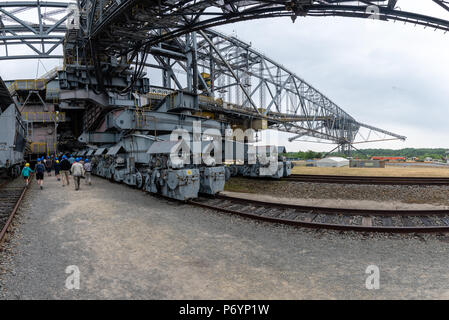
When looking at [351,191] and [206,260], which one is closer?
[206,260]

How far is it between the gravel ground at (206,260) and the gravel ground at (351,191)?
480 centimetres

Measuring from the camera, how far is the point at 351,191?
34.3 ft

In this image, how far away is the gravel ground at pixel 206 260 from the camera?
9.93 feet

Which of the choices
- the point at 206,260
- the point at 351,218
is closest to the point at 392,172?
the point at 351,218

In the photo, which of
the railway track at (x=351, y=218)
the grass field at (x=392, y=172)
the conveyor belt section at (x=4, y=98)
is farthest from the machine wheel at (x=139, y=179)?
the grass field at (x=392, y=172)

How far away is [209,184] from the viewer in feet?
27.5

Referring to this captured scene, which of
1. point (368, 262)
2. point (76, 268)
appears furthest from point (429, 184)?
point (76, 268)

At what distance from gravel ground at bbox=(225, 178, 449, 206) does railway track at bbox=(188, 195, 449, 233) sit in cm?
299

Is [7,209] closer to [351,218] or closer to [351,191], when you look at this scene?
[351,218]

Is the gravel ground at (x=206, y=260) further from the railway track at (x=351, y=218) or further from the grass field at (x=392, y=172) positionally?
the grass field at (x=392, y=172)

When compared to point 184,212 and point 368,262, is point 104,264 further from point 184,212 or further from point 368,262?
point 368,262

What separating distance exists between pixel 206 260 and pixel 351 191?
8779mm

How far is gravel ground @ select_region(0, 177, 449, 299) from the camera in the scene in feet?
9.93

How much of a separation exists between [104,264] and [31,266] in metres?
1.08
